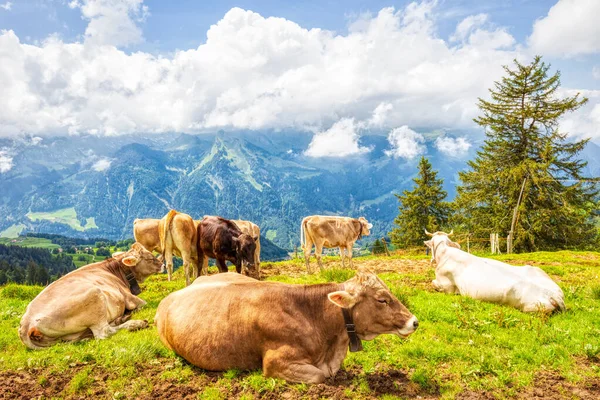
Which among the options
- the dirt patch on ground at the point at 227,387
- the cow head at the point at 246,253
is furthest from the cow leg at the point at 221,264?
the dirt patch on ground at the point at 227,387

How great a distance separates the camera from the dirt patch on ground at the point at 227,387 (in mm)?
5613

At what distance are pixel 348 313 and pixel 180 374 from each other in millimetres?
2955

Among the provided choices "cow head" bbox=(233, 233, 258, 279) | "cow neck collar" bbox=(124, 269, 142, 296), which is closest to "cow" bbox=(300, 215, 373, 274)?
"cow head" bbox=(233, 233, 258, 279)

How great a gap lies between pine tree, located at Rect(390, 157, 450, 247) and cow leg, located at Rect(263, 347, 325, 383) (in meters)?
44.2

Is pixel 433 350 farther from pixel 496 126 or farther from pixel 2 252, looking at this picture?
pixel 2 252

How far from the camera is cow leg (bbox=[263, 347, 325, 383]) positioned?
19.1 feet

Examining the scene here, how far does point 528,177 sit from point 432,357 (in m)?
36.4

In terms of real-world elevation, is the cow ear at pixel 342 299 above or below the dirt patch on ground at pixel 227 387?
above

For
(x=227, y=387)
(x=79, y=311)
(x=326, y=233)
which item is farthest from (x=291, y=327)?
(x=326, y=233)

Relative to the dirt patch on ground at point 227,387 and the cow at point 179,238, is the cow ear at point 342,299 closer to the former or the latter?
the dirt patch on ground at point 227,387

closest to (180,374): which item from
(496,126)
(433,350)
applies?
(433,350)

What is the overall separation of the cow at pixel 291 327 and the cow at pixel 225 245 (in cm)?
773

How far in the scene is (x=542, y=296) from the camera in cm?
930

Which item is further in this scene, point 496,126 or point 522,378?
point 496,126
